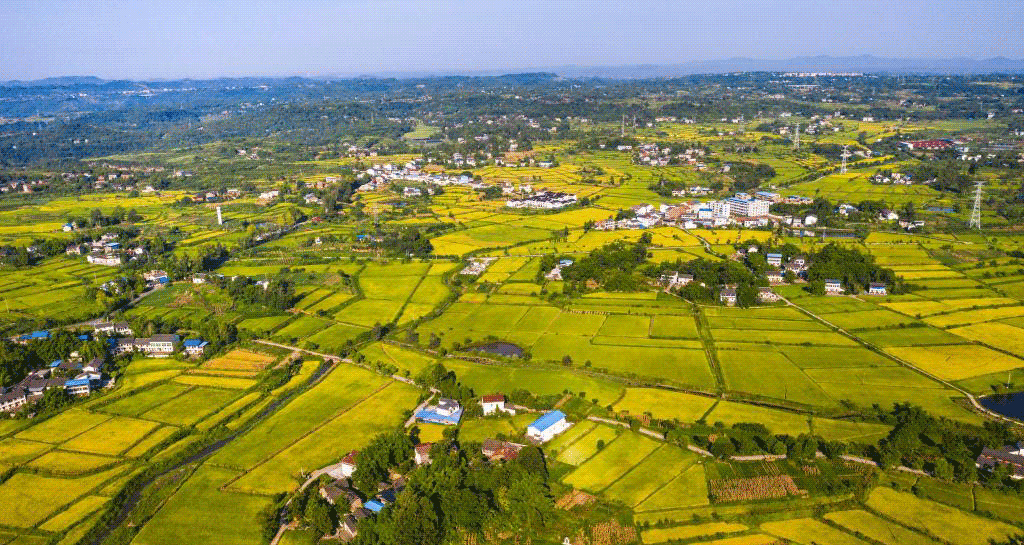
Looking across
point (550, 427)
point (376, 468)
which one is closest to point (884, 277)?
point (550, 427)

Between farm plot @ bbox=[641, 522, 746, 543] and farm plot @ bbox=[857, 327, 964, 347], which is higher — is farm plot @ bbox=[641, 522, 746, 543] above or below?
below

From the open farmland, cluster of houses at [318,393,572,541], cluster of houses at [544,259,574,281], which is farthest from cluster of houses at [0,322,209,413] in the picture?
cluster of houses at [544,259,574,281]

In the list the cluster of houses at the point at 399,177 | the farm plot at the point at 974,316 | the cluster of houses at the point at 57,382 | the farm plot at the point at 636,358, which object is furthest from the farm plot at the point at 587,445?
the cluster of houses at the point at 399,177

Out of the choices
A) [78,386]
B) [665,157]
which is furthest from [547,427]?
[665,157]

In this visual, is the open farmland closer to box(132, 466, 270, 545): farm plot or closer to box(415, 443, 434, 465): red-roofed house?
box(132, 466, 270, 545): farm plot

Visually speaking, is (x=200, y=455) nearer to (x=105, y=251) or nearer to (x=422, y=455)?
(x=422, y=455)

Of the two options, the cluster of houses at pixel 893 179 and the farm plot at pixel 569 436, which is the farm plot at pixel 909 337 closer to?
the farm plot at pixel 569 436

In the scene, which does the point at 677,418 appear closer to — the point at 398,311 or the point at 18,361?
the point at 398,311
